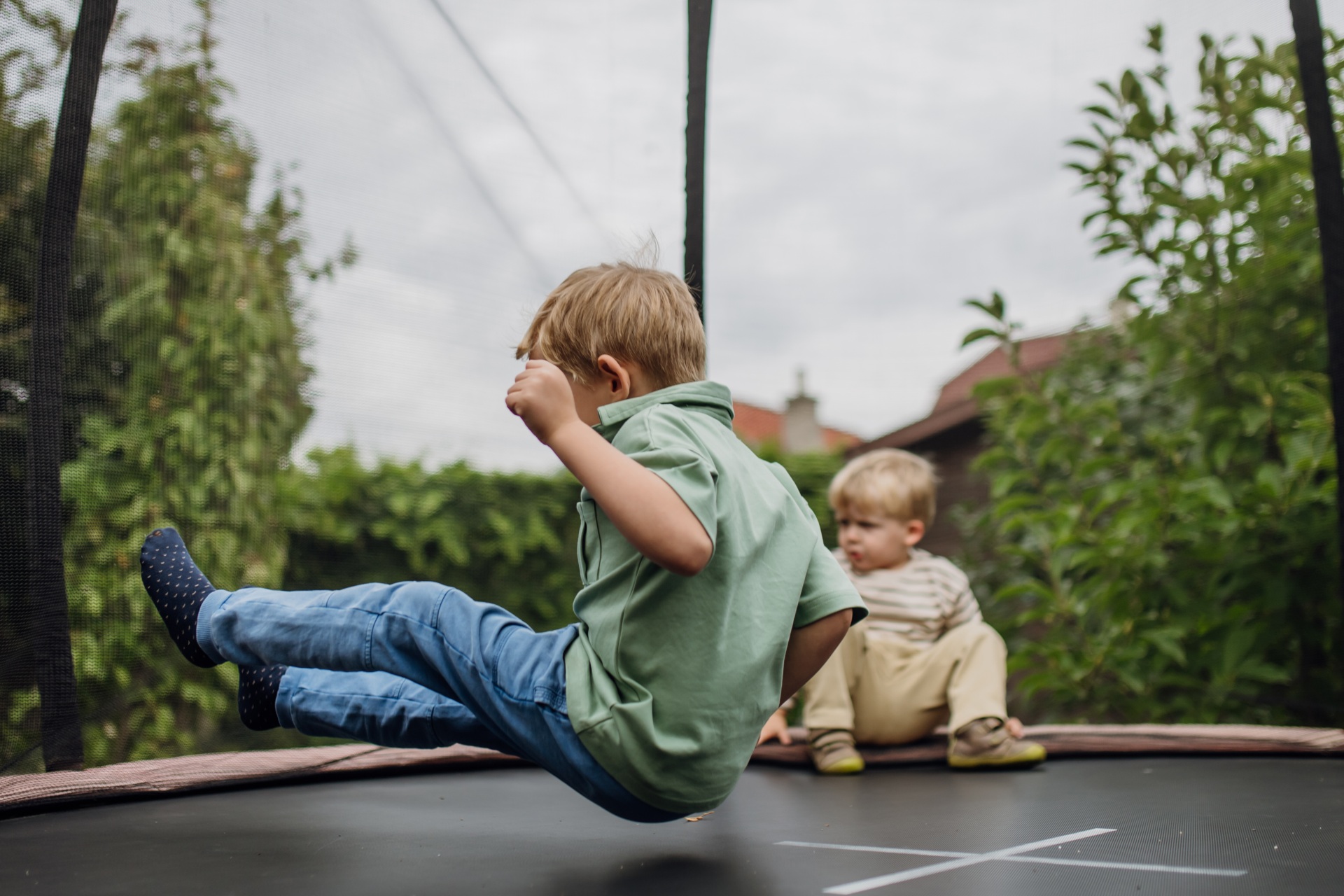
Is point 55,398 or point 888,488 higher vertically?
point 55,398

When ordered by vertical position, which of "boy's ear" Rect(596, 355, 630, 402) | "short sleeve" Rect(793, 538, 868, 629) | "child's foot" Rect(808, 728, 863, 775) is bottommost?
"child's foot" Rect(808, 728, 863, 775)

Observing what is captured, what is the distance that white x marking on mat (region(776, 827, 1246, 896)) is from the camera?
741 millimetres

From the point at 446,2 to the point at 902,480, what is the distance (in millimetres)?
1228

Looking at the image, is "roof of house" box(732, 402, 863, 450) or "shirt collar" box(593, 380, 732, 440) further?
"roof of house" box(732, 402, 863, 450)

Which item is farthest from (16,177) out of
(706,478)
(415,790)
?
(706,478)

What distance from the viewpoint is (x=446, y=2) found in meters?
1.93

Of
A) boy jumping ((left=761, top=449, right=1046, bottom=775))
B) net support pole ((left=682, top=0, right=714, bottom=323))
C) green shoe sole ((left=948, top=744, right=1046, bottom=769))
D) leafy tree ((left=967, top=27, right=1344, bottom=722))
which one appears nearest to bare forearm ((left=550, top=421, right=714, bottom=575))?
boy jumping ((left=761, top=449, right=1046, bottom=775))

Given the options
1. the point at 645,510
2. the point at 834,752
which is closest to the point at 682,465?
the point at 645,510

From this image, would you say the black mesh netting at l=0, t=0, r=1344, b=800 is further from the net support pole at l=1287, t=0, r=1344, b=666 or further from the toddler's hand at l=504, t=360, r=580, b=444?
the toddler's hand at l=504, t=360, r=580, b=444

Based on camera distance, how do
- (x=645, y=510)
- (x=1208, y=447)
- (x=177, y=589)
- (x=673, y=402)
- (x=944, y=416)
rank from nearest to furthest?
1. (x=645, y=510)
2. (x=673, y=402)
3. (x=177, y=589)
4. (x=1208, y=447)
5. (x=944, y=416)

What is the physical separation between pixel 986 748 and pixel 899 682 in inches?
6.9

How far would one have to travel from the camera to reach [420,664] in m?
0.92

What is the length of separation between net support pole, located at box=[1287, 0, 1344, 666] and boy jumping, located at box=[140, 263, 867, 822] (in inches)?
45.6

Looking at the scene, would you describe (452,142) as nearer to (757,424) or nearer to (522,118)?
(522,118)
